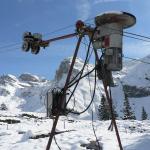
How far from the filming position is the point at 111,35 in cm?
1248

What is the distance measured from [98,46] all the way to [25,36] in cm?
284

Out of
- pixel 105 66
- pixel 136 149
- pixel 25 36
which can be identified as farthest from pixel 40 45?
pixel 136 149

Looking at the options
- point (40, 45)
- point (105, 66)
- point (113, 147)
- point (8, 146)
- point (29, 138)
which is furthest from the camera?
point (29, 138)

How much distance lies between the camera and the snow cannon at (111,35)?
40.6 ft

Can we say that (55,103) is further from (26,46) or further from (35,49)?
(26,46)

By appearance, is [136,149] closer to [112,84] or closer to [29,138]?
[112,84]

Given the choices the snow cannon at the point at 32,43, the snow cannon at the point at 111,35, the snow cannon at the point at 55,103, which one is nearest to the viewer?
the snow cannon at the point at 111,35

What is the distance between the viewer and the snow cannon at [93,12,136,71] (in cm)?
1238

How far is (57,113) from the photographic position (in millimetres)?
12484

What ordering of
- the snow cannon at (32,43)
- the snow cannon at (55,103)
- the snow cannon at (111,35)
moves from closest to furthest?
the snow cannon at (111,35), the snow cannon at (55,103), the snow cannon at (32,43)

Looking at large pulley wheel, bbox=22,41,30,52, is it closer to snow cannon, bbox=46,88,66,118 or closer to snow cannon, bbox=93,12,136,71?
snow cannon, bbox=46,88,66,118

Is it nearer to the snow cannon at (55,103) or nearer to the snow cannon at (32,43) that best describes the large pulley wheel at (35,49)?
the snow cannon at (32,43)

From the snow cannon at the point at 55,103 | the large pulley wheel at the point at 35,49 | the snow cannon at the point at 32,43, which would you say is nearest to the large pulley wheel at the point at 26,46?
the snow cannon at the point at 32,43

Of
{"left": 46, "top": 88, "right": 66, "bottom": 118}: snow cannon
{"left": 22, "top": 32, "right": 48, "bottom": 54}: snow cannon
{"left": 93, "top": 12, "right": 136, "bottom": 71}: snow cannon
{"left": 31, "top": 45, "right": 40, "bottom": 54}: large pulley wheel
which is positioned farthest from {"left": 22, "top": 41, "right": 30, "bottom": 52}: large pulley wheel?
{"left": 93, "top": 12, "right": 136, "bottom": 71}: snow cannon
